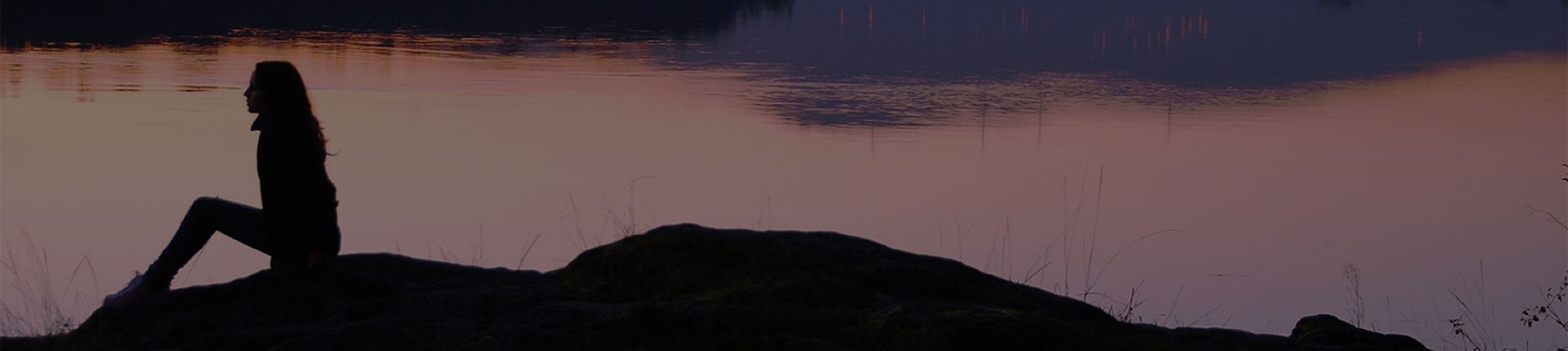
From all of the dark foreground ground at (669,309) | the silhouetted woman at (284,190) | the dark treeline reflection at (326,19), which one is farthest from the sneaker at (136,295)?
the dark treeline reflection at (326,19)

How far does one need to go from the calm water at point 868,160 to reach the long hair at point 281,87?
3335mm

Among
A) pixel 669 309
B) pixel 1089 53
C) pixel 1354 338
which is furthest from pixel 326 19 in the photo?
pixel 669 309

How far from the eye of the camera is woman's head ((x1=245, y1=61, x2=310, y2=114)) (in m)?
6.87

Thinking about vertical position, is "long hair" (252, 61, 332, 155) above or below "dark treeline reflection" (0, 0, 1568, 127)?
above

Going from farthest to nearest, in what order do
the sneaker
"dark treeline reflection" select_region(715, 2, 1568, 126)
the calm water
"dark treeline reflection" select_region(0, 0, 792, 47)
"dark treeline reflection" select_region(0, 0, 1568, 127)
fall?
"dark treeline reflection" select_region(0, 0, 792, 47), "dark treeline reflection" select_region(0, 0, 1568, 127), "dark treeline reflection" select_region(715, 2, 1568, 126), the calm water, the sneaker

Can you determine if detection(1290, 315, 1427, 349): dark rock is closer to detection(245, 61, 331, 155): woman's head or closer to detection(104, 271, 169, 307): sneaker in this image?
detection(245, 61, 331, 155): woman's head

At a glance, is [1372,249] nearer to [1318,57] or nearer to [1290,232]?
[1290,232]

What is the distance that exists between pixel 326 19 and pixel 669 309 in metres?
43.6

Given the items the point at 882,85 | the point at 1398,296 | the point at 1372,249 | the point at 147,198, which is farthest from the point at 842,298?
the point at 882,85

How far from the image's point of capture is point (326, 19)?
48000mm

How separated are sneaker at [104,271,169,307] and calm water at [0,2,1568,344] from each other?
12.2ft

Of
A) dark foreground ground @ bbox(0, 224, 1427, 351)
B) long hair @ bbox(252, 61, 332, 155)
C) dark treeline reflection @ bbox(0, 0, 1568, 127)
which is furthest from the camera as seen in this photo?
dark treeline reflection @ bbox(0, 0, 1568, 127)

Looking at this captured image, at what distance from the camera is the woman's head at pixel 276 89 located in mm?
6871

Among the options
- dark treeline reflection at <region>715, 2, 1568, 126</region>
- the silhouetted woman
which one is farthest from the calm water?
the silhouetted woman
